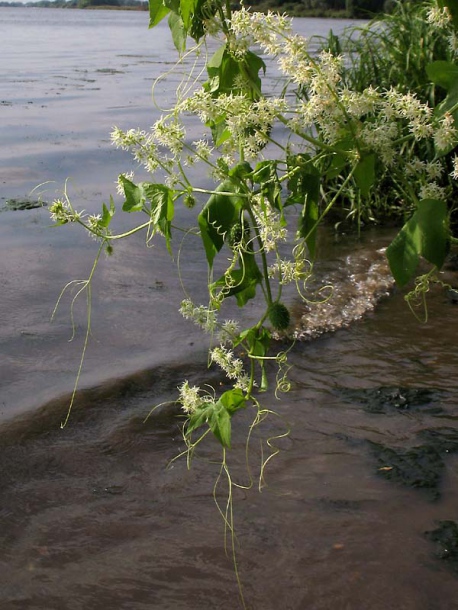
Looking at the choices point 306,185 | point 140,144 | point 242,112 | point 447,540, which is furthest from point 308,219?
point 447,540

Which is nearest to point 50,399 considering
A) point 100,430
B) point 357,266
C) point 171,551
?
point 100,430

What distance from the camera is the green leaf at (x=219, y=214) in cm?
198

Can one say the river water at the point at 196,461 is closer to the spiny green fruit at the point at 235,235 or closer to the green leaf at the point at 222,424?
the green leaf at the point at 222,424

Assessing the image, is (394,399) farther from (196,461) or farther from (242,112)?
(242,112)

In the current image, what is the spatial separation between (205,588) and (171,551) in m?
0.20

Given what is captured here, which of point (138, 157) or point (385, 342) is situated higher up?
point (138, 157)

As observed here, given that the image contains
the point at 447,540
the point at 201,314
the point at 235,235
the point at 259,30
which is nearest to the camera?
the point at 259,30

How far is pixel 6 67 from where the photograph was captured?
16.5 metres

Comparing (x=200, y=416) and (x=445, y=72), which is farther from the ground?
(x=445, y=72)

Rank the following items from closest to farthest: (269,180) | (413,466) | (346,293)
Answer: (269,180) < (413,466) < (346,293)

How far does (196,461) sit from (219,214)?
1.47m

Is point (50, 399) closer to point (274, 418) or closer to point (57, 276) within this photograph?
point (274, 418)

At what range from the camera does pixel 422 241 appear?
5.93ft

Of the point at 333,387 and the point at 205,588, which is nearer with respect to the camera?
the point at 205,588
